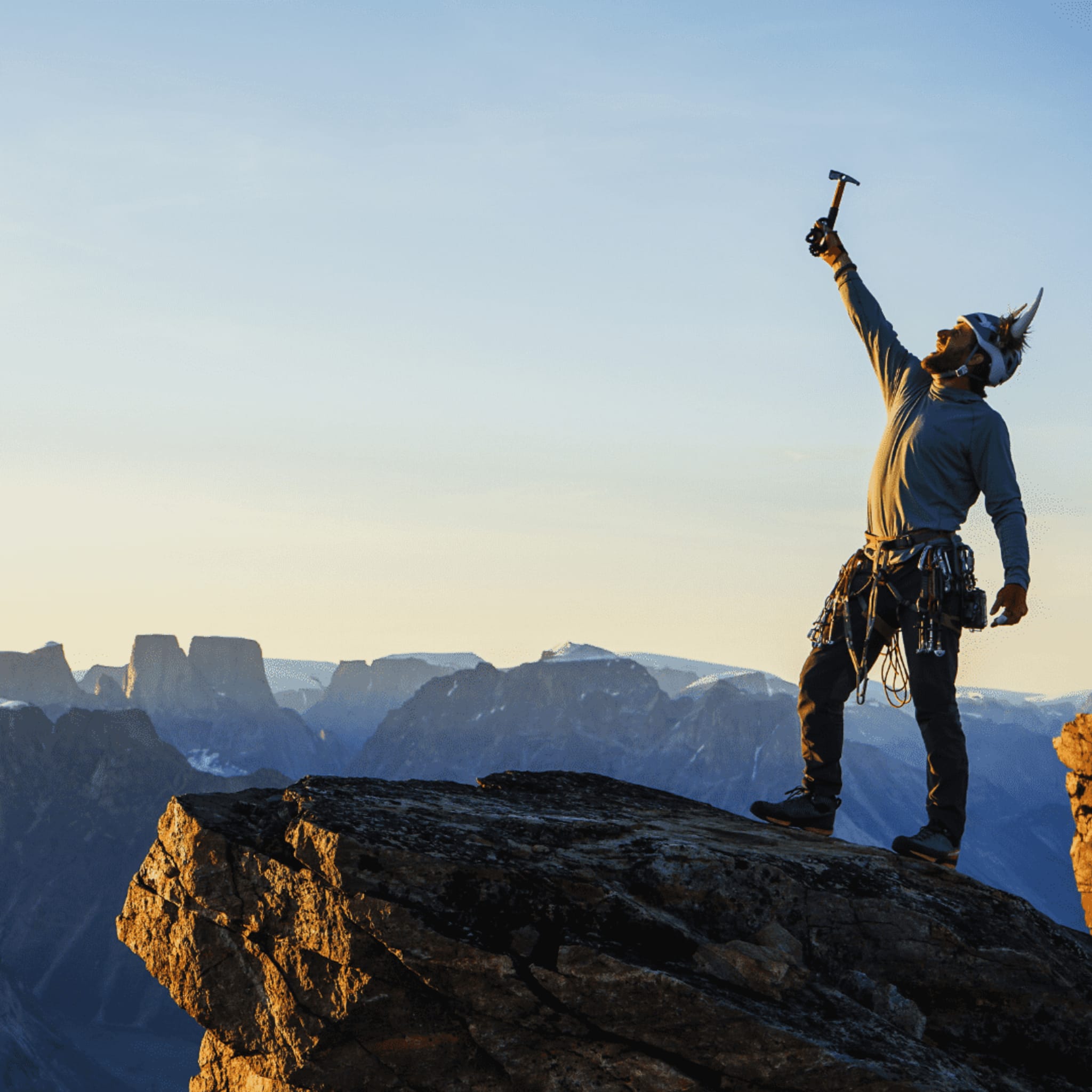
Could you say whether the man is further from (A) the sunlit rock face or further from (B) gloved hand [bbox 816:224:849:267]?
(A) the sunlit rock face

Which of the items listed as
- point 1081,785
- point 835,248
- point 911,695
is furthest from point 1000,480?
point 1081,785

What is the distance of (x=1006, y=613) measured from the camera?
1061 centimetres

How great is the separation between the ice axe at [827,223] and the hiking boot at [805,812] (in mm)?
5475

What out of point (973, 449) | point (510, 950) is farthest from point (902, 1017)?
point (973, 449)

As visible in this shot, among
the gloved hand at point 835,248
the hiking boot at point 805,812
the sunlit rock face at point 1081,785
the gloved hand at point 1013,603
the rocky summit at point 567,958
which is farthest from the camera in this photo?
the sunlit rock face at point 1081,785

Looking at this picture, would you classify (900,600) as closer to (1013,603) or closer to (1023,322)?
(1013,603)

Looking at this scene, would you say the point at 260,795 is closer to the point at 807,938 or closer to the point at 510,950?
the point at 510,950

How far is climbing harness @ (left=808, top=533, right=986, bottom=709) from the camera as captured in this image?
36.0ft

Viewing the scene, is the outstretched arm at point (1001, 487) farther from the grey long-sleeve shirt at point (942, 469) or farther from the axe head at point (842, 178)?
the axe head at point (842, 178)

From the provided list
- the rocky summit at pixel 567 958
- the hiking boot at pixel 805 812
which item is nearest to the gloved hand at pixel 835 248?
the hiking boot at pixel 805 812

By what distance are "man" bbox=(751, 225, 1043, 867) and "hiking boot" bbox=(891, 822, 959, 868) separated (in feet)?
0.04

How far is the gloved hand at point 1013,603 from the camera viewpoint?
34.6 feet

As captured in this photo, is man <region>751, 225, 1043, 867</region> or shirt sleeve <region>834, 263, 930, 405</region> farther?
shirt sleeve <region>834, 263, 930, 405</region>

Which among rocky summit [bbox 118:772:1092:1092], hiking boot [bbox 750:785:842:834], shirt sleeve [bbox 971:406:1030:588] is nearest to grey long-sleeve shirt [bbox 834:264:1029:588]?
shirt sleeve [bbox 971:406:1030:588]
